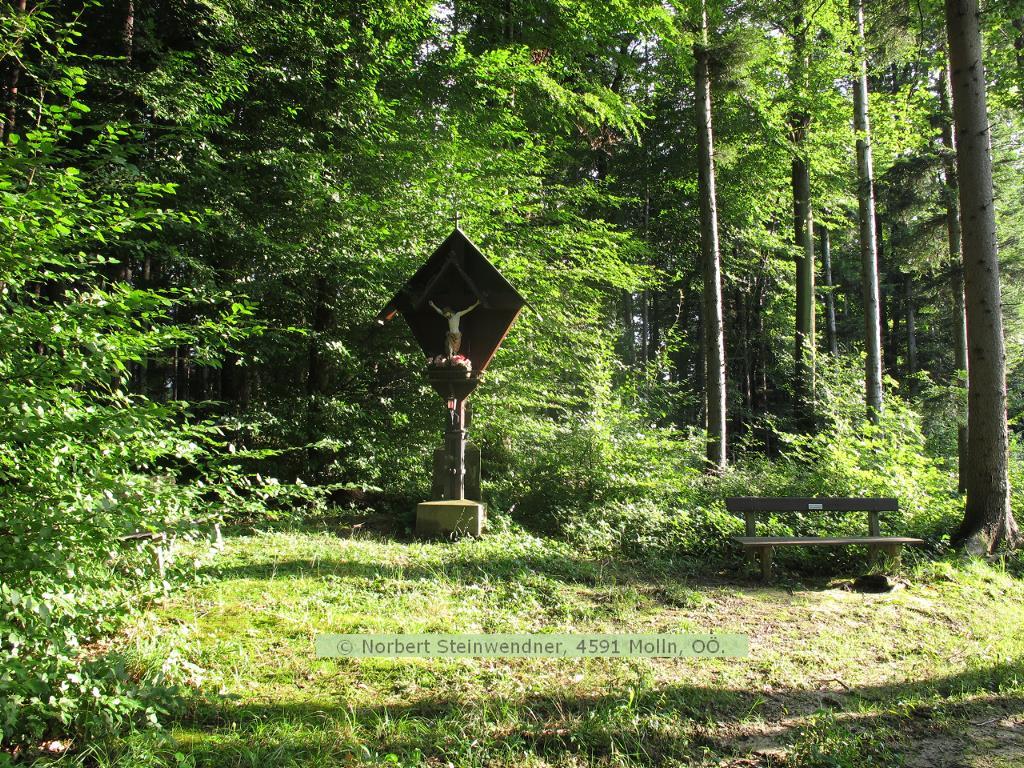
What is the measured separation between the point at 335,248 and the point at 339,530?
12.2 ft

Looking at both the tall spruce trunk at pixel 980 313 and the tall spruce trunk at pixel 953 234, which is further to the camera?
the tall spruce trunk at pixel 953 234

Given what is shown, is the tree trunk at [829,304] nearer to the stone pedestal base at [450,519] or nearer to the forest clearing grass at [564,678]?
the stone pedestal base at [450,519]

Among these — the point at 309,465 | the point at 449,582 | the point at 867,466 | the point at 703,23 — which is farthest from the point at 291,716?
the point at 703,23

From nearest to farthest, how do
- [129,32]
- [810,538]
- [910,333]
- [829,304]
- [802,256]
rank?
1. [810,538]
2. [129,32]
3. [802,256]
4. [829,304]
5. [910,333]

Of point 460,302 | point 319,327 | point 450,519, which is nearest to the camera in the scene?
point 450,519

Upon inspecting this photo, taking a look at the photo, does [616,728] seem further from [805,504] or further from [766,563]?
[805,504]

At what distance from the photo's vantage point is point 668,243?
19219mm

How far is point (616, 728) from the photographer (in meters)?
3.09

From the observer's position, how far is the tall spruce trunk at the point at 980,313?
23.2 feet

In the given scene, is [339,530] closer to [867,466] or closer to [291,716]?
[291,716]

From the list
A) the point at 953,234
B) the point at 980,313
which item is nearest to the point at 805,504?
the point at 980,313

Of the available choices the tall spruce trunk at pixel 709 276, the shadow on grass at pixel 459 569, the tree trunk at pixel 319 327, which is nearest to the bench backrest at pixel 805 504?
the shadow on grass at pixel 459 569

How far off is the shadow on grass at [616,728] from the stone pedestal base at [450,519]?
3933 mm

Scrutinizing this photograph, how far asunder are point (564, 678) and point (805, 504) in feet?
14.2
